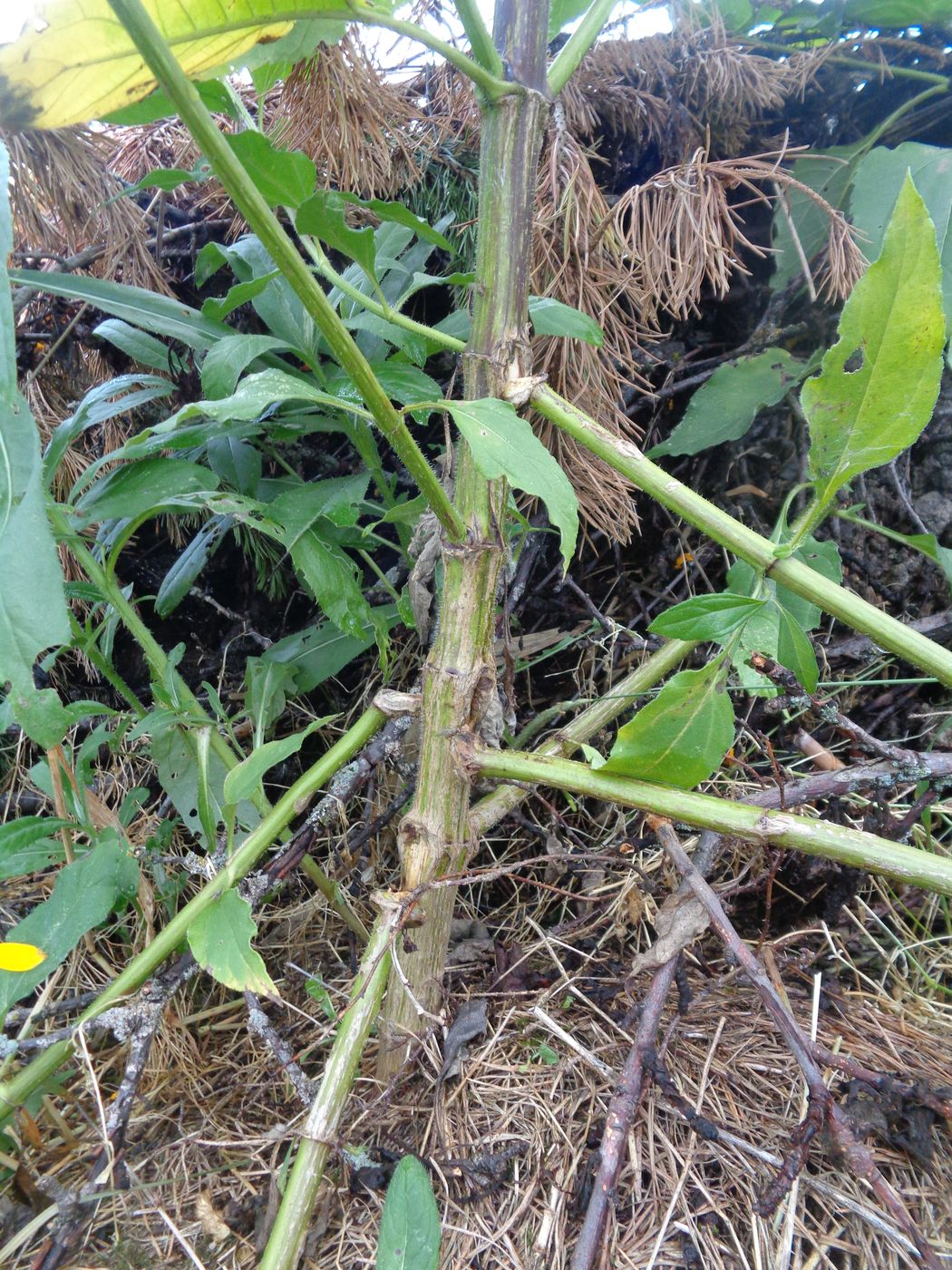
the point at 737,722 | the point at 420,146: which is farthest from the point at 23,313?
the point at 737,722

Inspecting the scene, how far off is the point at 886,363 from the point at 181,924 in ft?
2.20

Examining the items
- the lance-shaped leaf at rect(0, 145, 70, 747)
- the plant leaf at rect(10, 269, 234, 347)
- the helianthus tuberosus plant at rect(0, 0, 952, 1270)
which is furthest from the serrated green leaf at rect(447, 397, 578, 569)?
the plant leaf at rect(10, 269, 234, 347)

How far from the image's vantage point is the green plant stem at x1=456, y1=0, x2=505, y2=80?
0.48 meters

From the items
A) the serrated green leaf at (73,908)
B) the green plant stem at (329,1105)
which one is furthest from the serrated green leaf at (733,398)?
the serrated green leaf at (73,908)

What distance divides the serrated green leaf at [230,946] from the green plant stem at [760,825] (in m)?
0.24

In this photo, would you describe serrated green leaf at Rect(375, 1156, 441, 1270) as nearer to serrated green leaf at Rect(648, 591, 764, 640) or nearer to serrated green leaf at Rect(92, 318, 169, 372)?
serrated green leaf at Rect(648, 591, 764, 640)

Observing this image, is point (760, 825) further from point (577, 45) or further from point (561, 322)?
point (577, 45)

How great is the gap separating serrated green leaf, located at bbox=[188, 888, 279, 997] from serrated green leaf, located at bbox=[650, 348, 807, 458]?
26.4 inches

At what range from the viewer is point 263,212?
382mm

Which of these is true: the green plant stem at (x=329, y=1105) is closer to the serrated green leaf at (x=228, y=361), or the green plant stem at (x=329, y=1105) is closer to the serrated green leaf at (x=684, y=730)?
the serrated green leaf at (x=684, y=730)

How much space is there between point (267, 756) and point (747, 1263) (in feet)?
1.71

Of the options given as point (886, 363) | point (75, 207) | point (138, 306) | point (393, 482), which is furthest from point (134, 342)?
point (886, 363)

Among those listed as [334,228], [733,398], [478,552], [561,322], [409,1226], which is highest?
[334,228]

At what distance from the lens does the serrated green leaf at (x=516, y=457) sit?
0.45 meters
